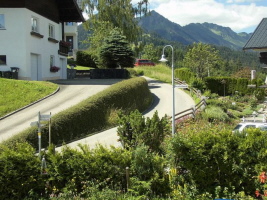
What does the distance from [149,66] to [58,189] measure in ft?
162

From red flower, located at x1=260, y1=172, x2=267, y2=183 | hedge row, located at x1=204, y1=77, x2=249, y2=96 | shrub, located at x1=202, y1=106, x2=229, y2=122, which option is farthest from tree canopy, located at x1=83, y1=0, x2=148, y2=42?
red flower, located at x1=260, y1=172, x2=267, y2=183

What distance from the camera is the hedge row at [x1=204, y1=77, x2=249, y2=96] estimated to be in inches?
1657

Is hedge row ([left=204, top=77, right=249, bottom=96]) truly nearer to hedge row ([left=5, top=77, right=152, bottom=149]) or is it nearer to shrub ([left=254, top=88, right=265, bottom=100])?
shrub ([left=254, top=88, right=265, bottom=100])

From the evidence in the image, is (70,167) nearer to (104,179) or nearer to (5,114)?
(104,179)

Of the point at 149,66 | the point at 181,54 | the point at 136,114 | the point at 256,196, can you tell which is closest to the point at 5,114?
the point at 136,114

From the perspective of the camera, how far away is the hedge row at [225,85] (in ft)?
138

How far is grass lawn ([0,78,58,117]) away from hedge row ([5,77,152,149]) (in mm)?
4065

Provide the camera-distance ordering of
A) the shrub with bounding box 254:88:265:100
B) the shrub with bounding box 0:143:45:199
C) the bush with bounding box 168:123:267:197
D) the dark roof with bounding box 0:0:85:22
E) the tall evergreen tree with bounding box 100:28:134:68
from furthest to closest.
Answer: the shrub with bounding box 254:88:265:100 → the tall evergreen tree with bounding box 100:28:134:68 → the dark roof with bounding box 0:0:85:22 → the bush with bounding box 168:123:267:197 → the shrub with bounding box 0:143:45:199

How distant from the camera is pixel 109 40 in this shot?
3509cm

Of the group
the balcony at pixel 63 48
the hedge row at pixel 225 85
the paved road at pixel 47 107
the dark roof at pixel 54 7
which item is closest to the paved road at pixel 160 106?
the paved road at pixel 47 107

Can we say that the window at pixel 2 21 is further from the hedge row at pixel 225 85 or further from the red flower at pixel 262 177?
the hedge row at pixel 225 85

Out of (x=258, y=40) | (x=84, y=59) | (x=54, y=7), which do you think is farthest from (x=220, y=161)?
(x=84, y=59)

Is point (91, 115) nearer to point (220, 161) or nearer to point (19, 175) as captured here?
point (19, 175)

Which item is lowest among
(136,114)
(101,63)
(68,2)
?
(136,114)
